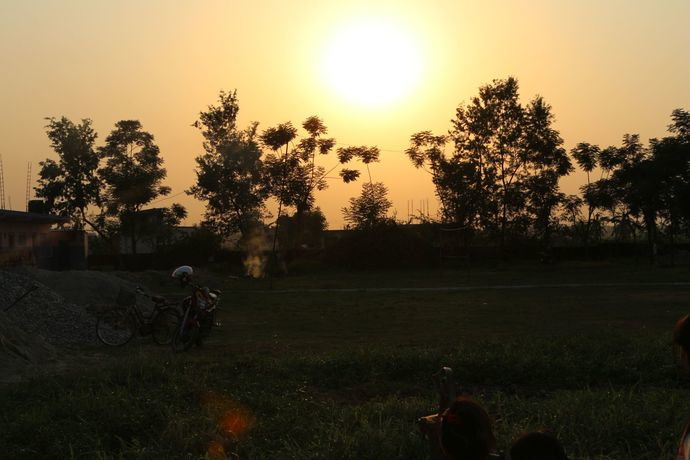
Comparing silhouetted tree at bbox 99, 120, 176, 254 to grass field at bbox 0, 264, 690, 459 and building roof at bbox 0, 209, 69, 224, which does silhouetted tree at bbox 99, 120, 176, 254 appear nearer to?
building roof at bbox 0, 209, 69, 224

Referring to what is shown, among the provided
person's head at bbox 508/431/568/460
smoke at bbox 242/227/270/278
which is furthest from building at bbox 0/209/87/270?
person's head at bbox 508/431/568/460

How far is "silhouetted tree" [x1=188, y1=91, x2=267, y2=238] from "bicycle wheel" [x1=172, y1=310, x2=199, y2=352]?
36516 millimetres

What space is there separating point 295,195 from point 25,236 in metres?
18.0

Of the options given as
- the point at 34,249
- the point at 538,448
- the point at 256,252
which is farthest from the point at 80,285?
the point at 256,252

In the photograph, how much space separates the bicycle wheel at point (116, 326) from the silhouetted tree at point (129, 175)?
35438mm

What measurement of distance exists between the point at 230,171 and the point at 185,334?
121ft

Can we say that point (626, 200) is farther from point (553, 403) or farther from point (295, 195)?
point (553, 403)

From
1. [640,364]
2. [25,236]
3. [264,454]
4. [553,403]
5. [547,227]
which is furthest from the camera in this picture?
[547,227]

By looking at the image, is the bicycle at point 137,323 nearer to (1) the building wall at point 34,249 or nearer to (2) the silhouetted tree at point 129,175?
(1) the building wall at point 34,249

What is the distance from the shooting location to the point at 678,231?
4306 centimetres

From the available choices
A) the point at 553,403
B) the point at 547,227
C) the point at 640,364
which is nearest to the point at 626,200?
the point at 547,227

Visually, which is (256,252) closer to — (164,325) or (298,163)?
(298,163)

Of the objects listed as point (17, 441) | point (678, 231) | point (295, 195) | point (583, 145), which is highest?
point (583, 145)

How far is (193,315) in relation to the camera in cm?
1362
